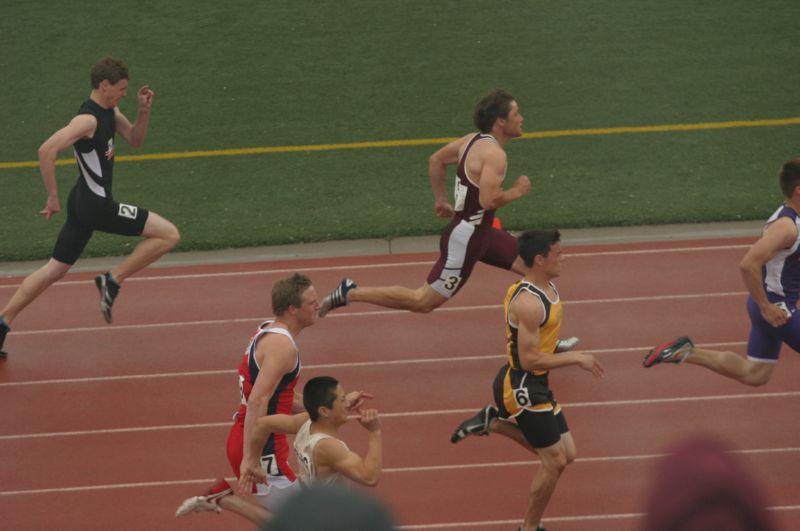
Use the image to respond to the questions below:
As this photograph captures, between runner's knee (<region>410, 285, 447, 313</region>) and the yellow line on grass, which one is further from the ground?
the yellow line on grass

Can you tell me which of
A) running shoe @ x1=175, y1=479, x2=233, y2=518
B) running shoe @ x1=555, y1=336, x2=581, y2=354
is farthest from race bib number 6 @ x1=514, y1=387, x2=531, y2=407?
running shoe @ x1=555, y1=336, x2=581, y2=354

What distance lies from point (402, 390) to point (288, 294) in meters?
2.68

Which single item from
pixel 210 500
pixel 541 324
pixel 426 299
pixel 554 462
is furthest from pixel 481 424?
pixel 426 299

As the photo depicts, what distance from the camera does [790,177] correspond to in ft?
23.6

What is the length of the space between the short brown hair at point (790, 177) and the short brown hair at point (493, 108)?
1877mm

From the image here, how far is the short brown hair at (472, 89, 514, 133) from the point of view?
812 cm

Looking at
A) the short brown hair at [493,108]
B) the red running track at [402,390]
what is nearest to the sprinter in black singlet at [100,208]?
the red running track at [402,390]

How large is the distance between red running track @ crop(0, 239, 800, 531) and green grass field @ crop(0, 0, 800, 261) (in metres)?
1.05

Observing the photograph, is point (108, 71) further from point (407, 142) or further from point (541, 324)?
point (407, 142)

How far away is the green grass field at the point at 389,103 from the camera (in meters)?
12.0

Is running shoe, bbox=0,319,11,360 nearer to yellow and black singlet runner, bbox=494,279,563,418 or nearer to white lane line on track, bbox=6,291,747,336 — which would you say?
white lane line on track, bbox=6,291,747,336

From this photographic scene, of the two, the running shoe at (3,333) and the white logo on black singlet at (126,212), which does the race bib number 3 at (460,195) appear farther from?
the running shoe at (3,333)

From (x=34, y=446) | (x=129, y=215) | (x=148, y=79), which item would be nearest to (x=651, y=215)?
(x=129, y=215)

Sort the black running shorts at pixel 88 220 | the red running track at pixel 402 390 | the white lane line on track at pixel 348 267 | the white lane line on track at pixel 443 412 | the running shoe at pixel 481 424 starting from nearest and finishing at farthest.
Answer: the running shoe at pixel 481 424 < the red running track at pixel 402 390 < the white lane line on track at pixel 443 412 < the black running shorts at pixel 88 220 < the white lane line on track at pixel 348 267
